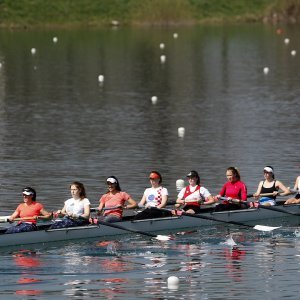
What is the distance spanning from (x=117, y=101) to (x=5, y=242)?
28338mm

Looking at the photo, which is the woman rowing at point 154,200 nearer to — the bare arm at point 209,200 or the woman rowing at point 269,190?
the bare arm at point 209,200

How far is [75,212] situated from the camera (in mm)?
27672

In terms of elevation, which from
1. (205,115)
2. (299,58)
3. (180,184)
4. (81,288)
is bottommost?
(81,288)

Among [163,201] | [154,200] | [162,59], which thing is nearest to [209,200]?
[163,201]

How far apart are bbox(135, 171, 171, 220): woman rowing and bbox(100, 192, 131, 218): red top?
0.60 m

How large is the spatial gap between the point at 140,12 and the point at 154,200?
228 feet

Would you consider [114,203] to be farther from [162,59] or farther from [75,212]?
[162,59]

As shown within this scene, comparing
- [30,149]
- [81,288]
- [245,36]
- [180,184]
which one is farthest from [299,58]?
[81,288]

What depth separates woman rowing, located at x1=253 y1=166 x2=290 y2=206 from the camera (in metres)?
30.7

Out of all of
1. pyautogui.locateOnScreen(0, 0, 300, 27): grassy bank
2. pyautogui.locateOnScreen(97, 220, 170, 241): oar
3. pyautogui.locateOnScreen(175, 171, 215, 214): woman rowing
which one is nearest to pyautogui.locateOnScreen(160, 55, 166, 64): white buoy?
pyautogui.locateOnScreen(0, 0, 300, 27): grassy bank

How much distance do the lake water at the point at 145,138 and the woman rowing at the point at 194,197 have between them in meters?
1.02

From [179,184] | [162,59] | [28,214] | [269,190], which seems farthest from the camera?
[162,59]

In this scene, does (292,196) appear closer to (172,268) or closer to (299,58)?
(172,268)

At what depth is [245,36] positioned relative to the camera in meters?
89.9
